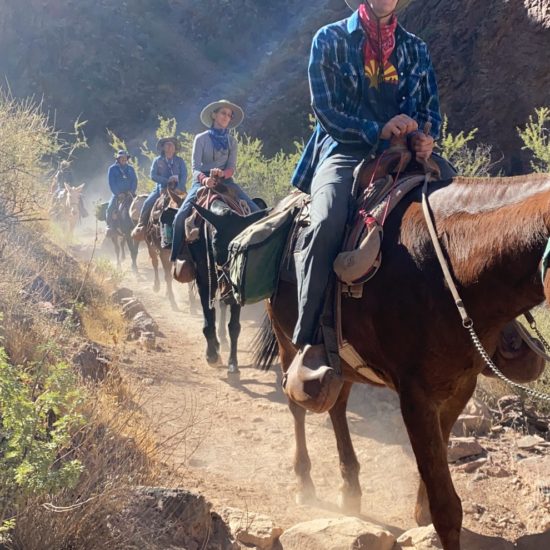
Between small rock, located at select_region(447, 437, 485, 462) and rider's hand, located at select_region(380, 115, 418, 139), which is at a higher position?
rider's hand, located at select_region(380, 115, 418, 139)

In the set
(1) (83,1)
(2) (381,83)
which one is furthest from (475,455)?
(1) (83,1)

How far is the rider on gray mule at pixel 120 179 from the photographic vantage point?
15188 millimetres

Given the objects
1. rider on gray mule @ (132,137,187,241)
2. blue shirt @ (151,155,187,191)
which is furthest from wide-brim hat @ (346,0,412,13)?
blue shirt @ (151,155,187,191)

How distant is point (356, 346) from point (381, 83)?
5.21 feet

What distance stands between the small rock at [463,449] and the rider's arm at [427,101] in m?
2.18

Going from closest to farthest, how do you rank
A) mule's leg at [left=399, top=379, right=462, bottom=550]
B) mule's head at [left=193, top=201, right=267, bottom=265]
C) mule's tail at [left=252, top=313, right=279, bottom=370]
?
1. mule's leg at [left=399, top=379, right=462, bottom=550]
2. mule's tail at [left=252, top=313, right=279, bottom=370]
3. mule's head at [left=193, top=201, right=267, bottom=265]

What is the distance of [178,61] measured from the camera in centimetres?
4275

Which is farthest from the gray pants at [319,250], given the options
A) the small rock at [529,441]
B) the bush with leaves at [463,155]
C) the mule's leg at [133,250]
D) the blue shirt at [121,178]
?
the blue shirt at [121,178]

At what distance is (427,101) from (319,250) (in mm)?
1327

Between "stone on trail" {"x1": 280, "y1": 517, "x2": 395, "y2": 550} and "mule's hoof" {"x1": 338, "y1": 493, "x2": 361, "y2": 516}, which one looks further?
"mule's hoof" {"x1": 338, "y1": 493, "x2": 361, "y2": 516}

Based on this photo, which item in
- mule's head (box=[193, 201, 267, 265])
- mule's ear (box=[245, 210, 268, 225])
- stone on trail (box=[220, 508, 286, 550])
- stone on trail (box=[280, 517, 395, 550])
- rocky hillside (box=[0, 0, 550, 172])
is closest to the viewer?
stone on trail (box=[280, 517, 395, 550])

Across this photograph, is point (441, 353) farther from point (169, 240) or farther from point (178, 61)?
point (178, 61)

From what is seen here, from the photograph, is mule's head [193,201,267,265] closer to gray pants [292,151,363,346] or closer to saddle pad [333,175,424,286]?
gray pants [292,151,363,346]

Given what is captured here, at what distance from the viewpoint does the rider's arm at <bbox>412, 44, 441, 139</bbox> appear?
3795 mm
